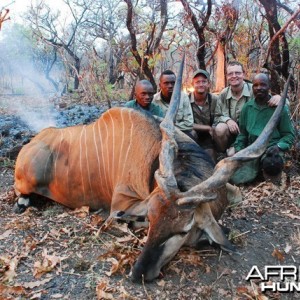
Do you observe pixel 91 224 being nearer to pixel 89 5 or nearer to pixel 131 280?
pixel 131 280

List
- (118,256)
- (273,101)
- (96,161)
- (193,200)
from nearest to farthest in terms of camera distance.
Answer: (193,200) < (118,256) < (96,161) < (273,101)

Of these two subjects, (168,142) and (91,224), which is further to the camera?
(91,224)

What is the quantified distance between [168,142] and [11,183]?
88.4 inches

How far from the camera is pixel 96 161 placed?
3.13 metres

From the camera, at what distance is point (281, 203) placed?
3.31 m

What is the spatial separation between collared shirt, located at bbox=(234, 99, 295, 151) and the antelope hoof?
1844 millimetres

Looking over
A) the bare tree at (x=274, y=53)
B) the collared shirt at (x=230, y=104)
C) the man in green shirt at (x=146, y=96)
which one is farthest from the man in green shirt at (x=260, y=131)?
the bare tree at (x=274, y=53)

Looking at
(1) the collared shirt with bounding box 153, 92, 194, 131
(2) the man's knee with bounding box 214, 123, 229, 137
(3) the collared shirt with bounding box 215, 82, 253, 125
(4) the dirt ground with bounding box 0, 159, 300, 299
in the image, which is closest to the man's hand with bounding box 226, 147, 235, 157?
(2) the man's knee with bounding box 214, 123, 229, 137

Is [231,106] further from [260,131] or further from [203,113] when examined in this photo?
[260,131]

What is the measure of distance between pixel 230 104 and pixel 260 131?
1.92 ft

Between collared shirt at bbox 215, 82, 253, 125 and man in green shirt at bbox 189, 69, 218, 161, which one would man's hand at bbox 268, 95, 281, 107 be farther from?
man in green shirt at bbox 189, 69, 218, 161

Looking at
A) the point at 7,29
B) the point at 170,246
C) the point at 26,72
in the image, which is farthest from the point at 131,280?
the point at 7,29

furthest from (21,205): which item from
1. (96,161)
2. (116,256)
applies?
(116,256)

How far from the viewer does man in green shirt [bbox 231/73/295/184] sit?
3535mm
